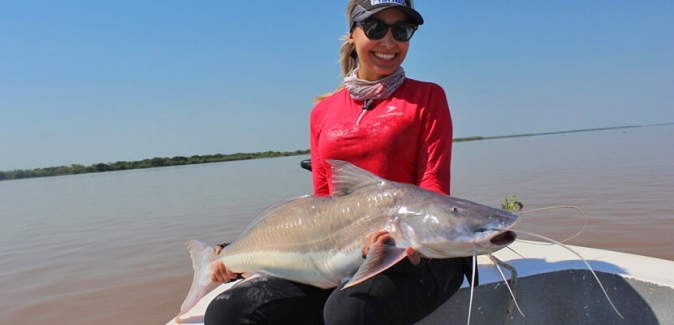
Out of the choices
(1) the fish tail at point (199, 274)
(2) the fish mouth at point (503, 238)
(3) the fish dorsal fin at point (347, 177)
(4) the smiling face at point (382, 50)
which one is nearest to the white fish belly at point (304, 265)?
(1) the fish tail at point (199, 274)

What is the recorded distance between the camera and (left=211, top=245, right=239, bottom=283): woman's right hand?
304cm

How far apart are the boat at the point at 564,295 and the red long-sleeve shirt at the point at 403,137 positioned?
74cm

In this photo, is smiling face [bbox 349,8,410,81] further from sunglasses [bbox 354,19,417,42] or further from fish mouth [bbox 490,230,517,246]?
fish mouth [bbox 490,230,517,246]

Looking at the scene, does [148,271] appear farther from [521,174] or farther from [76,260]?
[521,174]

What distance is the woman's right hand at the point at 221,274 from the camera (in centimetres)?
304

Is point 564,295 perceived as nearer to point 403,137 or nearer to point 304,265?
point 403,137

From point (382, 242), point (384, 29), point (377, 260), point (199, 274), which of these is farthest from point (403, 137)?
point (199, 274)

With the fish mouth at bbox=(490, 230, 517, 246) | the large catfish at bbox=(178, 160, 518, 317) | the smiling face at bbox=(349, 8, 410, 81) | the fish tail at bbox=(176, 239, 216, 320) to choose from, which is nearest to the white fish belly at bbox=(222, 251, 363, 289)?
the large catfish at bbox=(178, 160, 518, 317)

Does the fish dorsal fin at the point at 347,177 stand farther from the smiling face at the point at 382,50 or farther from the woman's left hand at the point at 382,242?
the smiling face at the point at 382,50

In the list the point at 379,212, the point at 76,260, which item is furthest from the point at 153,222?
the point at 379,212

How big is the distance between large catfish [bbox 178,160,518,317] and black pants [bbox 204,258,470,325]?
114 millimetres

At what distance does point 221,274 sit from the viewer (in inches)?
120

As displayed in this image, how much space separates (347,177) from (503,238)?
0.86 metres

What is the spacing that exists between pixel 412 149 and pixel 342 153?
1.52 feet
